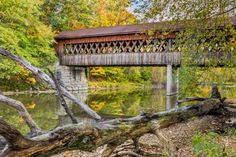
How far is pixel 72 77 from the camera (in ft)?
73.3

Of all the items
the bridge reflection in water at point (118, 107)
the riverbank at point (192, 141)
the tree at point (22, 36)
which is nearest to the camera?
the riverbank at point (192, 141)

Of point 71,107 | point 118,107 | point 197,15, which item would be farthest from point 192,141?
point 71,107

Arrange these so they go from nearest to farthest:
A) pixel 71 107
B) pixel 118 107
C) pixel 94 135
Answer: pixel 94 135 < pixel 71 107 < pixel 118 107

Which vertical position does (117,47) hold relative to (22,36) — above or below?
below

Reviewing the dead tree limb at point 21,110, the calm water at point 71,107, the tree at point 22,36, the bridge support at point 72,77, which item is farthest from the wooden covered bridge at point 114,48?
the dead tree limb at point 21,110

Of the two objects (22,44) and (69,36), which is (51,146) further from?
(69,36)

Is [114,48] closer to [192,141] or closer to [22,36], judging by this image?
[22,36]

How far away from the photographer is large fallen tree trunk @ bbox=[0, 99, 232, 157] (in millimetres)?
2385

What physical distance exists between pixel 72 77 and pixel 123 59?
5599mm

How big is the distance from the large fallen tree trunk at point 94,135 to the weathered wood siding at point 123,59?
40.7 feet

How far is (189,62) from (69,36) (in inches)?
586

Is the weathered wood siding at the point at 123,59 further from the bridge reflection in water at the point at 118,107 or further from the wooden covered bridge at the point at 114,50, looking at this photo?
the bridge reflection in water at the point at 118,107

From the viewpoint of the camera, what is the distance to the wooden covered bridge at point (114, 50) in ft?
55.2

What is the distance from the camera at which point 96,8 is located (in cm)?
2705
